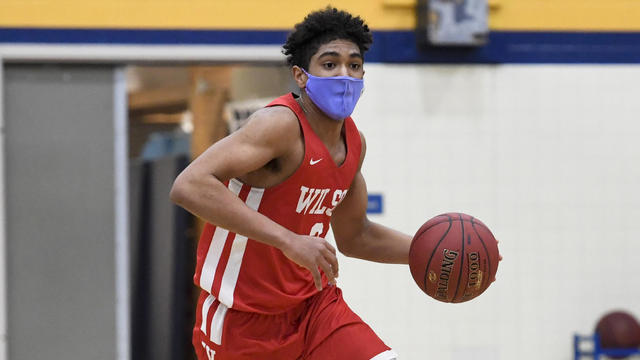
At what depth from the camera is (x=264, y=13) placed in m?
5.87

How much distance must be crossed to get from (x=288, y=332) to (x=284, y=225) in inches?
16.0

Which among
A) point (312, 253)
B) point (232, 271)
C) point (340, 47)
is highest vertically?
point (340, 47)

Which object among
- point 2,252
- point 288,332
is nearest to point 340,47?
point 288,332

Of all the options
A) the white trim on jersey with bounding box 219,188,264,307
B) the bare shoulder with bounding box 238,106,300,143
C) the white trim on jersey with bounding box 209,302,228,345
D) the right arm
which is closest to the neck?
the bare shoulder with bounding box 238,106,300,143

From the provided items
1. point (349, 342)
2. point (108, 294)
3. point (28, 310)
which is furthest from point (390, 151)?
point (349, 342)

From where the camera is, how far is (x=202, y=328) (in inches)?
133

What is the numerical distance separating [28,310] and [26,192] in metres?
0.75

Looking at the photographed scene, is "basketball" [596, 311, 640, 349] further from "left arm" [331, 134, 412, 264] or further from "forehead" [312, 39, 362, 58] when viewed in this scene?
"forehead" [312, 39, 362, 58]

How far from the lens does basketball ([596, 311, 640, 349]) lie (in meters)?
5.88

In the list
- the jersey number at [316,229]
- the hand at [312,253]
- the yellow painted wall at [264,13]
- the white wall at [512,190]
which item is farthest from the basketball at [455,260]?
the yellow painted wall at [264,13]

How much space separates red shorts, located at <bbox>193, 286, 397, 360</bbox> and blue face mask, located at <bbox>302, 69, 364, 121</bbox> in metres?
0.69

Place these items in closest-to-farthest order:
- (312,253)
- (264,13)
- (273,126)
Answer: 1. (312,253)
2. (273,126)
3. (264,13)

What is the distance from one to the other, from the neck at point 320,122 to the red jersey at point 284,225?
0.05 m

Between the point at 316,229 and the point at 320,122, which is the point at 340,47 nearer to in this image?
the point at 320,122
